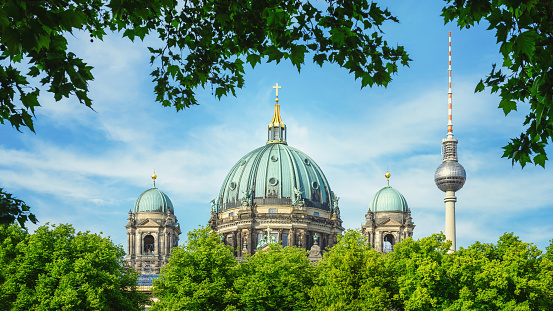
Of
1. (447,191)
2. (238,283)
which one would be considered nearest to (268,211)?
(447,191)

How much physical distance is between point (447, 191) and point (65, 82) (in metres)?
123

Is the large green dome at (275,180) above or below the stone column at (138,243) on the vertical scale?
above

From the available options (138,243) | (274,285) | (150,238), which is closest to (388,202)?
(150,238)

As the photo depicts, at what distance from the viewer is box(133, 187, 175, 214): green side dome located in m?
115

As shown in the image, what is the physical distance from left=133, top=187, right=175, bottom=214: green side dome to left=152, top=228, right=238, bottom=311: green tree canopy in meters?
54.0

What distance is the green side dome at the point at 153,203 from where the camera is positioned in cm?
11506

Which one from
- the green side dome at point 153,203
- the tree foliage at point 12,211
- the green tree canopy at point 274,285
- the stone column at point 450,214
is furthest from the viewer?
the stone column at point 450,214

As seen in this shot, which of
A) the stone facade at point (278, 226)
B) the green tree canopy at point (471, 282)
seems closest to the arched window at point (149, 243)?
the stone facade at point (278, 226)

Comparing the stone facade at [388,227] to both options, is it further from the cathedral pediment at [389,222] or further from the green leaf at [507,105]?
the green leaf at [507,105]

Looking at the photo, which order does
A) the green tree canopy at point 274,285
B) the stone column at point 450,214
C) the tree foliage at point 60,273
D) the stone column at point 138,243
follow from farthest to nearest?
1. the stone column at point 450,214
2. the stone column at point 138,243
3. the green tree canopy at point 274,285
4. the tree foliage at point 60,273

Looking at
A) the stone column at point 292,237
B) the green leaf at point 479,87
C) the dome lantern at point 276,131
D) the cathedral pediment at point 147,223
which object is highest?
the dome lantern at point 276,131

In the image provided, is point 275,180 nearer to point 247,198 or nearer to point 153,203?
point 247,198

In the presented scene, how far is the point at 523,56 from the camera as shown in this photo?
14141 millimetres

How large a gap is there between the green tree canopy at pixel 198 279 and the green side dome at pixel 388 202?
5956cm
